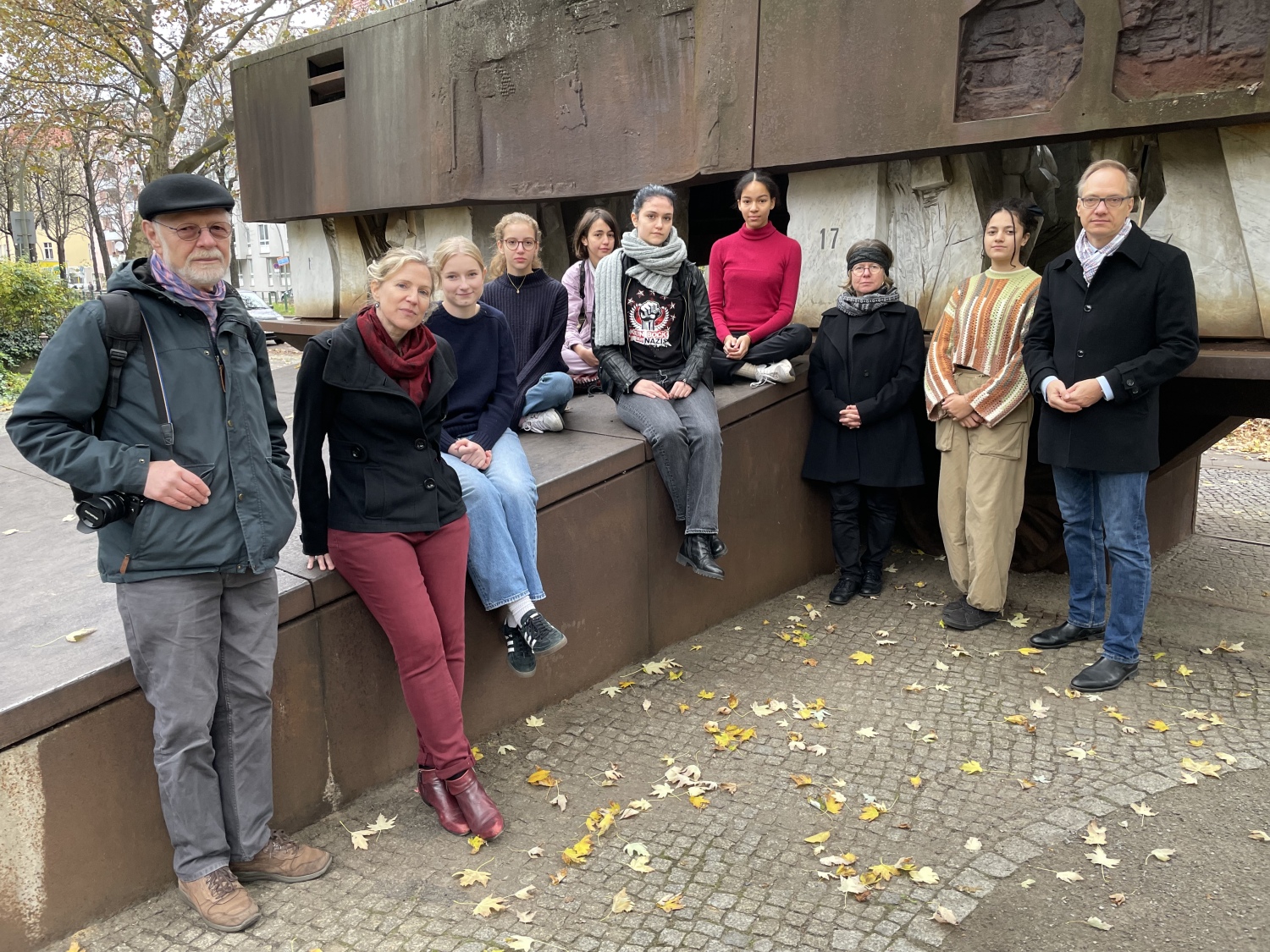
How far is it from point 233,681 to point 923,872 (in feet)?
6.93

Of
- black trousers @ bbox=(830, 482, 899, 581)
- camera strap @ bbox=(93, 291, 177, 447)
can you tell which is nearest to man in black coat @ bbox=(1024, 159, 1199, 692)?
black trousers @ bbox=(830, 482, 899, 581)

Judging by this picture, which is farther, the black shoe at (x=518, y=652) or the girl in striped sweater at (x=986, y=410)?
the girl in striped sweater at (x=986, y=410)

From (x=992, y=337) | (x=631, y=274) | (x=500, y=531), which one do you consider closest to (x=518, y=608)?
(x=500, y=531)

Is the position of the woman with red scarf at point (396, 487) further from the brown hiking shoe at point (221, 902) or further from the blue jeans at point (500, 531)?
the brown hiking shoe at point (221, 902)

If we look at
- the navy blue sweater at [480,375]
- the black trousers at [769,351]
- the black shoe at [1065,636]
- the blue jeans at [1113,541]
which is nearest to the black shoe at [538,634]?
the navy blue sweater at [480,375]

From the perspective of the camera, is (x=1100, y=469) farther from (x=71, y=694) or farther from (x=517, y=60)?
(x=517, y=60)

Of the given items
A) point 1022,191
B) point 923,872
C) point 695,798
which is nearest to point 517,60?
point 1022,191

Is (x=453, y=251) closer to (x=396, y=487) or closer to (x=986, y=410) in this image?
(x=396, y=487)

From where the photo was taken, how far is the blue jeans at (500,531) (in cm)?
362

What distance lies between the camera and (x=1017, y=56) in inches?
197

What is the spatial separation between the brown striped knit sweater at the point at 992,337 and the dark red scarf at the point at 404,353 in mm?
2737

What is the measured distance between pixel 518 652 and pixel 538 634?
0.42ft

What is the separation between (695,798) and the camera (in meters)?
3.55

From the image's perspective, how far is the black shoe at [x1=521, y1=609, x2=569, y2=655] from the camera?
3.63 meters
